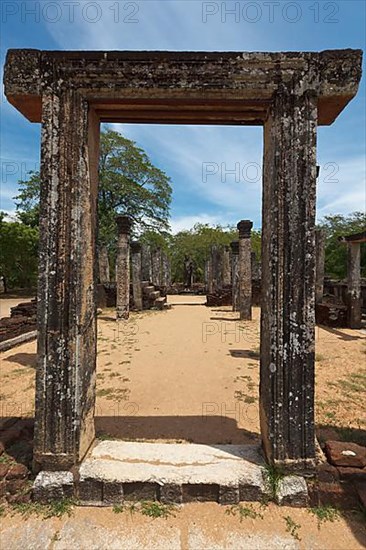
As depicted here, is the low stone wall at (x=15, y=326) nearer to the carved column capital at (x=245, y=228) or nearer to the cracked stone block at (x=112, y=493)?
the cracked stone block at (x=112, y=493)

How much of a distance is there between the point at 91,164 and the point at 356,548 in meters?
3.44

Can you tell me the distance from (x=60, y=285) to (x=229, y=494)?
6.86ft

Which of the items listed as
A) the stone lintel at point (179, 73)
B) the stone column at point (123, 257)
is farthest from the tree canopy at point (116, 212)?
the stone lintel at point (179, 73)

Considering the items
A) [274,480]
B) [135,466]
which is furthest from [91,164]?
[274,480]

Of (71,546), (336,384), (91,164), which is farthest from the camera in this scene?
(336,384)

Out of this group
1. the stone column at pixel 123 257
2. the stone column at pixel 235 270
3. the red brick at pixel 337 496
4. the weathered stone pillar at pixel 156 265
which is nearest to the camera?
the red brick at pixel 337 496

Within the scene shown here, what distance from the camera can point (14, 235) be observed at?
2178 centimetres

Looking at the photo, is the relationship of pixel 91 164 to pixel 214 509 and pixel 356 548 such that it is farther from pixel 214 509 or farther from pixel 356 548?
pixel 356 548

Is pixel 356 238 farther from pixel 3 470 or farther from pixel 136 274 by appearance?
pixel 3 470

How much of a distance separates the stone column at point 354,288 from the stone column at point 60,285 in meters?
10.7

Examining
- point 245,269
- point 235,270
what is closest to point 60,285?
point 245,269

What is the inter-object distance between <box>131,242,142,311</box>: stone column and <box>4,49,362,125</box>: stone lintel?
42.1 ft

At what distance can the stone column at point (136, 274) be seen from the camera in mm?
15318

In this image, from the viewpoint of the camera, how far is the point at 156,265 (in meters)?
23.8
